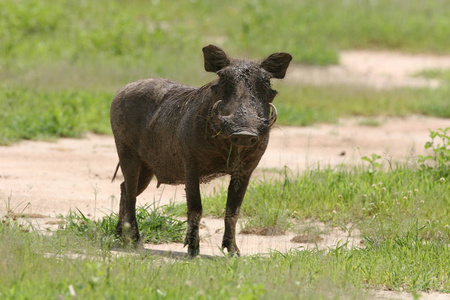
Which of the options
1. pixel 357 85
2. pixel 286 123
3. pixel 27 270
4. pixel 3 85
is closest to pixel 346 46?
pixel 357 85

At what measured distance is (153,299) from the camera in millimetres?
4695

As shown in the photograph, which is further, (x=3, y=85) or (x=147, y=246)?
(x=3, y=85)

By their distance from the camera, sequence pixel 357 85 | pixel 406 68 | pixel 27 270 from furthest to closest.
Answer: pixel 406 68 < pixel 357 85 < pixel 27 270

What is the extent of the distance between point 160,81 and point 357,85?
408 inches

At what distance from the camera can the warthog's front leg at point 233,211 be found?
6.58 metres

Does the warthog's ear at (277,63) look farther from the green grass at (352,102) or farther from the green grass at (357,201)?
the green grass at (352,102)

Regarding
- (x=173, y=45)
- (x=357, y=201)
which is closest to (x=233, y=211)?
(x=357, y=201)

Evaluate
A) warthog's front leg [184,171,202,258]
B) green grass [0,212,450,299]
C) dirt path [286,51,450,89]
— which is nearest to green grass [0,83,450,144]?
dirt path [286,51,450,89]

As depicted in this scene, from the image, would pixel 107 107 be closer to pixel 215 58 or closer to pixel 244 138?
pixel 215 58

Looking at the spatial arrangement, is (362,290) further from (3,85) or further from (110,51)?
(110,51)

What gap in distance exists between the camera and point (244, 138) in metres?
5.77

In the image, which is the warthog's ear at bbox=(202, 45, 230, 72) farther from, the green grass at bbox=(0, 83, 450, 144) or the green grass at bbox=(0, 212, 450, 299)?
the green grass at bbox=(0, 83, 450, 144)

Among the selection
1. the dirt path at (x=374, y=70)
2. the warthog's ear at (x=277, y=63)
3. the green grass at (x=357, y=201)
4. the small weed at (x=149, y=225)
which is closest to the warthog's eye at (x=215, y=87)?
the warthog's ear at (x=277, y=63)

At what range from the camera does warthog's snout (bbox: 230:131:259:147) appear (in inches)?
226
